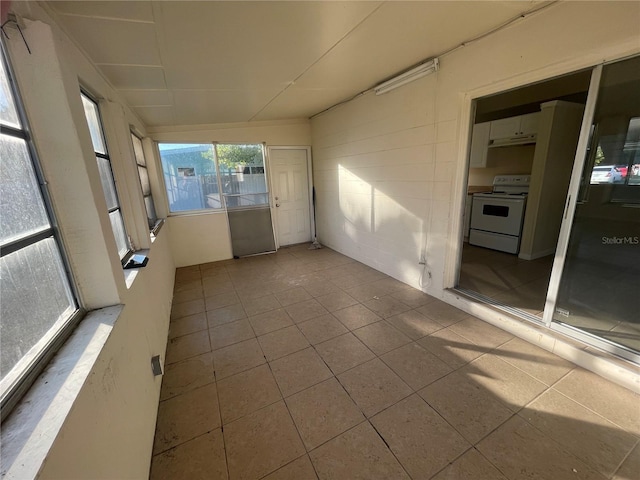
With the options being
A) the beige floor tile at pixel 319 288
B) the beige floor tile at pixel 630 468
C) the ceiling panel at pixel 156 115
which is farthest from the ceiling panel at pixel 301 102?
the beige floor tile at pixel 630 468

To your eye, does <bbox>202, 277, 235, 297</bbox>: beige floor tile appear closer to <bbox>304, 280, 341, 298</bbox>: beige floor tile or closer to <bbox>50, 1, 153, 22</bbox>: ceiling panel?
<bbox>304, 280, 341, 298</bbox>: beige floor tile

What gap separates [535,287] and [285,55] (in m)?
3.54

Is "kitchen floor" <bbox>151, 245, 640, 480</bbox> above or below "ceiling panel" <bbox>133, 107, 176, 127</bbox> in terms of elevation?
below

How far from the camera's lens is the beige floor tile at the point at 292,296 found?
3176 mm

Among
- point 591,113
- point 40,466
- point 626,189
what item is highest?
point 591,113

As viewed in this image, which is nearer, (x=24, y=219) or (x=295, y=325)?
(x=24, y=219)

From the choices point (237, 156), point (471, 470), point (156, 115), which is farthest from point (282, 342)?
point (237, 156)

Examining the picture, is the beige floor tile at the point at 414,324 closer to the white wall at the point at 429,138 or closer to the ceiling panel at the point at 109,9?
the white wall at the point at 429,138

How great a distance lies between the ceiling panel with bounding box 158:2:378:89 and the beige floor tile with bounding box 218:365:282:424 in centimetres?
238

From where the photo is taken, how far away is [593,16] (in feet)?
5.36

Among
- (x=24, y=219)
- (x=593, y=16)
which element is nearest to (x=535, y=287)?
(x=593, y=16)

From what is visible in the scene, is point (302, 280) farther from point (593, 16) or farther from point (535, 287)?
point (593, 16)

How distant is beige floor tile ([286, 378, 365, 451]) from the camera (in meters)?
1.58

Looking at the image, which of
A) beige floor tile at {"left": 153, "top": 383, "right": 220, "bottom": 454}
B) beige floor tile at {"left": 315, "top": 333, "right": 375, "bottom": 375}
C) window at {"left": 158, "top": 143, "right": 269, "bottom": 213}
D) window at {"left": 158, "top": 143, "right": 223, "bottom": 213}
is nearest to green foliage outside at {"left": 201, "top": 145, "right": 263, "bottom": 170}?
window at {"left": 158, "top": 143, "right": 269, "bottom": 213}
